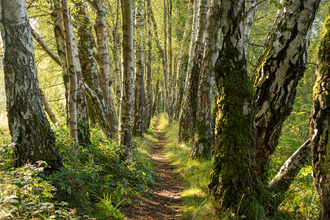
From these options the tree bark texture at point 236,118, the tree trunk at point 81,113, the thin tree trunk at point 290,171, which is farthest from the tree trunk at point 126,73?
the thin tree trunk at point 290,171

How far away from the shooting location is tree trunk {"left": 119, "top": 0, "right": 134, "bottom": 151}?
472cm

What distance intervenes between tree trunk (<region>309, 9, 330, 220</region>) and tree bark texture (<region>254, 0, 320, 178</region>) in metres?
1.07

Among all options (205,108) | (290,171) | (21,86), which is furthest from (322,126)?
(205,108)

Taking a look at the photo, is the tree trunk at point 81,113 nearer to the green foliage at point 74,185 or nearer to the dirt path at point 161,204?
the green foliage at point 74,185

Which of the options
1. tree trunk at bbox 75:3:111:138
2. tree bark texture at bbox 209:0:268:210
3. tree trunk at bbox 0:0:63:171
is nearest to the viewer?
tree trunk at bbox 0:0:63:171

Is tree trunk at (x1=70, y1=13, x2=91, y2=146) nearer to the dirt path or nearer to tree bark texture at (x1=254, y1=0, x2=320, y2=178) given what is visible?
the dirt path

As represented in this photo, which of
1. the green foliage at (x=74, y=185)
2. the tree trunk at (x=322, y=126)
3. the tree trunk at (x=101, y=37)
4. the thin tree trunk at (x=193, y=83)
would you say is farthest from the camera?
the thin tree trunk at (x=193, y=83)

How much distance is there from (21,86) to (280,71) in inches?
144

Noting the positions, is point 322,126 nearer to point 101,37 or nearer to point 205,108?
point 205,108

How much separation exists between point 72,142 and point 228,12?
3518 mm

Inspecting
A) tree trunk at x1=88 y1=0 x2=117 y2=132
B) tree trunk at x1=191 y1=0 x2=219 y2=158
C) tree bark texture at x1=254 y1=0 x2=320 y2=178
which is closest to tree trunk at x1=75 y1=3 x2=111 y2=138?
tree trunk at x1=88 y1=0 x2=117 y2=132

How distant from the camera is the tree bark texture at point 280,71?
2.99 metres

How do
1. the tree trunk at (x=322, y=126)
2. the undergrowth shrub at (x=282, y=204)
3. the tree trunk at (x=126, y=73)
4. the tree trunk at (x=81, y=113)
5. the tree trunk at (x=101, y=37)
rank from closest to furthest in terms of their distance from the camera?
1. the tree trunk at (x=322, y=126)
2. the undergrowth shrub at (x=282, y=204)
3. the tree trunk at (x=126, y=73)
4. the tree trunk at (x=81, y=113)
5. the tree trunk at (x=101, y=37)

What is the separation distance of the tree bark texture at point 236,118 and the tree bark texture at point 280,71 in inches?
13.0
